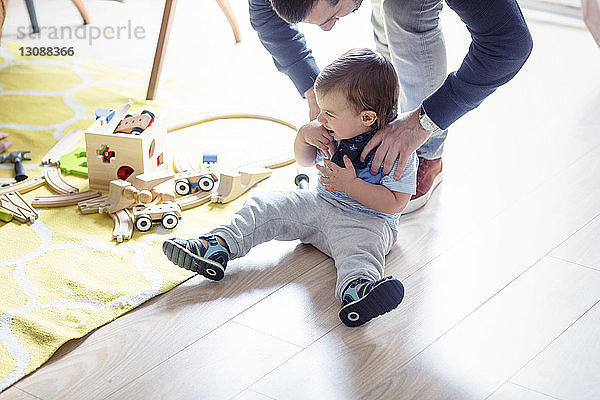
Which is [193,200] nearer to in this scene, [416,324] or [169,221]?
[169,221]

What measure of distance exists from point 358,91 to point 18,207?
73cm

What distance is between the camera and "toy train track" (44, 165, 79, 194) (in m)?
1.55

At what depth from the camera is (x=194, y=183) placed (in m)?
1.57

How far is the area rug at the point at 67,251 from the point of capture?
112 cm

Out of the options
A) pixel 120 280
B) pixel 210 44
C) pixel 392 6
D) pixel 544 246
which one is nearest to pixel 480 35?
pixel 392 6

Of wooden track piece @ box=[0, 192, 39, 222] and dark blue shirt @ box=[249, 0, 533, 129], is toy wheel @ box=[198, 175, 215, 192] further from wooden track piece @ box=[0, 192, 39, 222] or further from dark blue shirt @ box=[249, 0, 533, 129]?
dark blue shirt @ box=[249, 0, 533, 129]

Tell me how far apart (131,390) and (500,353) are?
21.3 inches

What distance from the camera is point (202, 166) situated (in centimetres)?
167

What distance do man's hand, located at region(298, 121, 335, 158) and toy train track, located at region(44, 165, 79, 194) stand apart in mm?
552

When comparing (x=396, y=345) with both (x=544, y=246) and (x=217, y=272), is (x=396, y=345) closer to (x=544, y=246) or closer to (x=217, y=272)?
(x=217, y=272)

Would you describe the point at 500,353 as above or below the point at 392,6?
below

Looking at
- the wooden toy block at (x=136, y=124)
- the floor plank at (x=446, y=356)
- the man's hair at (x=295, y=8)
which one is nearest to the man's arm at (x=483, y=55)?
the man's hair at (x=295, y=8)

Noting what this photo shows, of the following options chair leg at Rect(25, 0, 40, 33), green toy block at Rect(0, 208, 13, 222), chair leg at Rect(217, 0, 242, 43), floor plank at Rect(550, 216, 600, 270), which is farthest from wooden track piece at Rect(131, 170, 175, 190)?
chair leg at Rect(25, 0, 40, 33)

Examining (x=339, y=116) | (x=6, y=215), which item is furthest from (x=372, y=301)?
(x=6, y=215)
